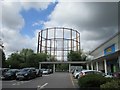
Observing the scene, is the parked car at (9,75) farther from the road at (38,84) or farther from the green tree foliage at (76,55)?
the green tree foliage at (76,55)

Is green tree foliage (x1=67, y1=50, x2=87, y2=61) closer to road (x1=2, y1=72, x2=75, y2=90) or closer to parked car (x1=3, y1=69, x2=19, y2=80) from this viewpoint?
parked car (x1=3, y1=69, x2=19, y2=80)

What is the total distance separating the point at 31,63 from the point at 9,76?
163 feet

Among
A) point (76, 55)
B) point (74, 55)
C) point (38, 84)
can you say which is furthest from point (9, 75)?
point (76, 55)

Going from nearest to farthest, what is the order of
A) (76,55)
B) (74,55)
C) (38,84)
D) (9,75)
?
(38,84), (9,75), (74,55), (76,55)

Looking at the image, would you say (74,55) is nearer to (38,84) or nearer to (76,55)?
(76,55)

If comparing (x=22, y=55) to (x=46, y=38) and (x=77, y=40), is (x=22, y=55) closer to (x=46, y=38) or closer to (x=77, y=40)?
(x=46, y=38)

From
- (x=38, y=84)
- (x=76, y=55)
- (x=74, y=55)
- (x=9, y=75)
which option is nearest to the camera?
(x=38, y=84)

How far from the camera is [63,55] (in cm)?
8975

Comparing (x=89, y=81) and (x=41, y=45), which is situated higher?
(x=41, y=45)

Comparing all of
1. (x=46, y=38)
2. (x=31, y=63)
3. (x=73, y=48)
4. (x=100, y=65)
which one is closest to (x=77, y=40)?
(x=73, y=48)

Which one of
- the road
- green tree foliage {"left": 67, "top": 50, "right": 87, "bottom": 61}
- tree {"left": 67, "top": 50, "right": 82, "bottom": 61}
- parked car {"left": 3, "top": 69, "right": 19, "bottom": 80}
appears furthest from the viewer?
green tree foliage {"left": 67, "top": 50, "right": 87, "bottom": 61}

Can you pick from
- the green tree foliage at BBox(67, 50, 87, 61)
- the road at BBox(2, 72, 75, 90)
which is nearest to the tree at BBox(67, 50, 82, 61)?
the green tree foliage at BBox(67, 50, 87, 61)

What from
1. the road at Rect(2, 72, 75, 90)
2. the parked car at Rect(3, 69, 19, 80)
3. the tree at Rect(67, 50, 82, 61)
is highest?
the tree at Rect(67, 50, 82, 61)

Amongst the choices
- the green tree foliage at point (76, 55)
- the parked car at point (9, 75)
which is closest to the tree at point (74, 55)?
the green tree foliage at point (76, 55)
